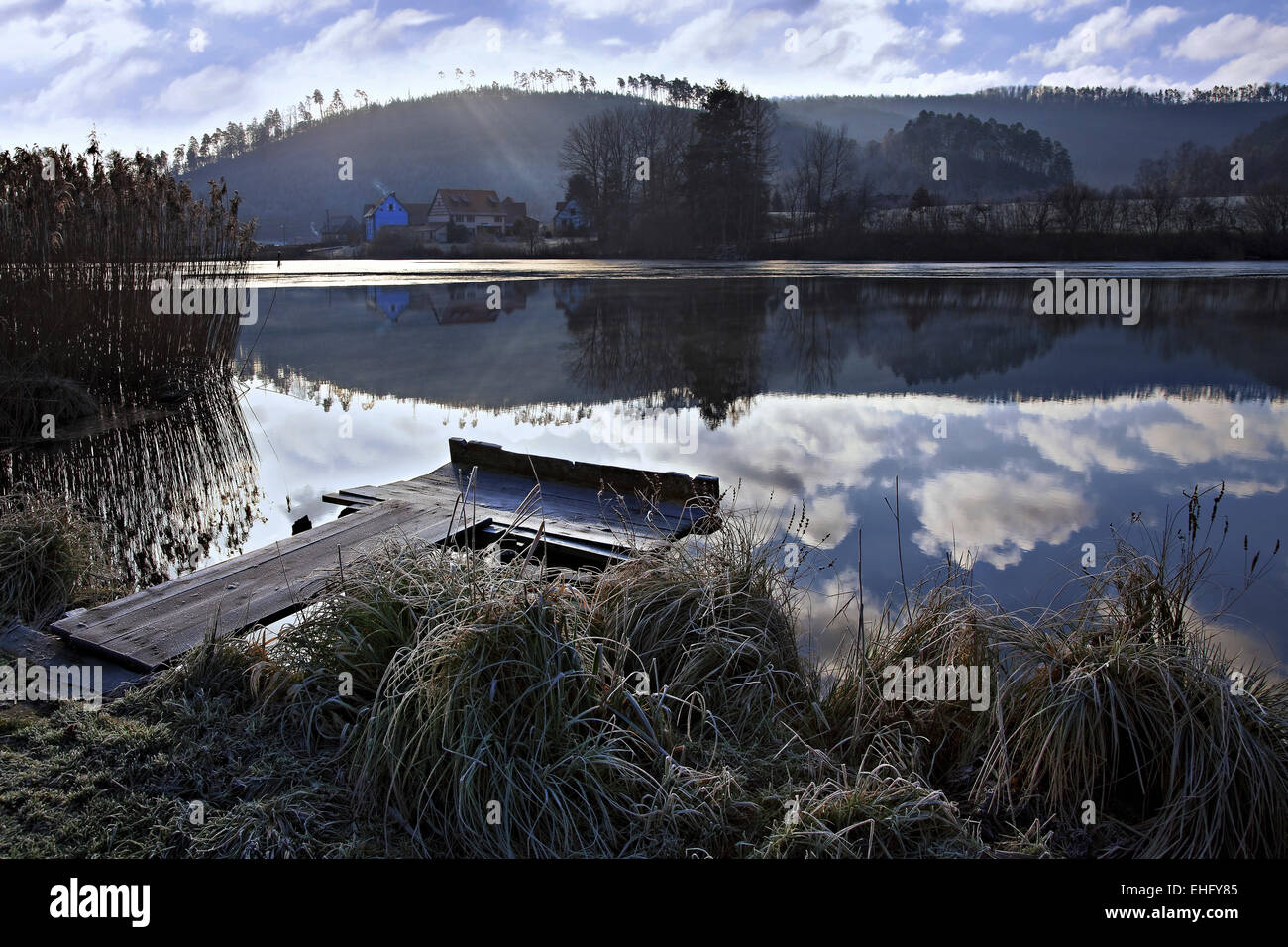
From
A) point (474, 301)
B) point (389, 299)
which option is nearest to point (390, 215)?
point (389, 299)

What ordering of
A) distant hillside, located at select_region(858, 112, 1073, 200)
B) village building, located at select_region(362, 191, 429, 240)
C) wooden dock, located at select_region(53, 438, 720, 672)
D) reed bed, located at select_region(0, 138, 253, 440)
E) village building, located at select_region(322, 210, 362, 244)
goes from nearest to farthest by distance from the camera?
wooden dock, located at select_region(53, 438, 720, 672) → reed bed, located at select_region(0, 138, 253, 440) → village building, located at select_region(322, 210, 362, 244) → village building, located at select_region(362, 191, 429, 240) → distant hillside, located at select_region(858, 112, 1073, 200)

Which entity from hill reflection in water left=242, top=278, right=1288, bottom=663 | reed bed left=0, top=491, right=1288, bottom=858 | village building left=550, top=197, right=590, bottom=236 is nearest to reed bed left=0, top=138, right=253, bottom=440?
hill reflection in water left=242, top=278, right=1288, bottom=663

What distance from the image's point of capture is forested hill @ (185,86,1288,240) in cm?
12169

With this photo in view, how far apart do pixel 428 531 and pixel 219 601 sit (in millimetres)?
1616

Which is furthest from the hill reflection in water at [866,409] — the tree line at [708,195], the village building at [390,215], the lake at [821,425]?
the village building at [390,215]

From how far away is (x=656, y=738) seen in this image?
367cm

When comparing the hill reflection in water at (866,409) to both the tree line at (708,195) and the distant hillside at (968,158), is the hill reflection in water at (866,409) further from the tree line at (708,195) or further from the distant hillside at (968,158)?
the distant hillside at (968,158)

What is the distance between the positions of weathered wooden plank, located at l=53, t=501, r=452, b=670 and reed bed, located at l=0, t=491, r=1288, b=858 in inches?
18.1

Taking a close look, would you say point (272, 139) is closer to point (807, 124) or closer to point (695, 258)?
point (807, 124)

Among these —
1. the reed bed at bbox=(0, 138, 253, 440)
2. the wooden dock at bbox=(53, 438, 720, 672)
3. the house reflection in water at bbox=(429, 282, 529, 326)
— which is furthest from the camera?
the house reflection in water at bbox=(429, 282, 529, 326)

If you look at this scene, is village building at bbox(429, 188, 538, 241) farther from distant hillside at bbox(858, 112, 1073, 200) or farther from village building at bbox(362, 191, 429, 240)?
distant hillside at bbox(858, 112, 1073, 200)

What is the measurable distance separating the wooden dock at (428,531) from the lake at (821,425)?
1058mm
